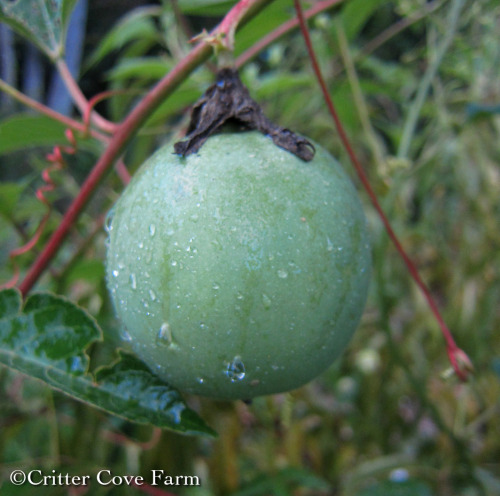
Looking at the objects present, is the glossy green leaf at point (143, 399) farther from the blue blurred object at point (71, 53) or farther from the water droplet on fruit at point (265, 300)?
the blue blurred object at point (71, 53)

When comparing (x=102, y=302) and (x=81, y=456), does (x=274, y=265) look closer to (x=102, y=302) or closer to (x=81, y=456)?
(x=102, y=302)

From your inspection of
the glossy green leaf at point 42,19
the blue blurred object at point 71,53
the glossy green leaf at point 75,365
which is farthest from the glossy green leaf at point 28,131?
the blue blurred object at point 71,53

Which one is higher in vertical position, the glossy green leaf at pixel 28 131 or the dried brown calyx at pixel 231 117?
the glossy green leaf at pixel 28 131

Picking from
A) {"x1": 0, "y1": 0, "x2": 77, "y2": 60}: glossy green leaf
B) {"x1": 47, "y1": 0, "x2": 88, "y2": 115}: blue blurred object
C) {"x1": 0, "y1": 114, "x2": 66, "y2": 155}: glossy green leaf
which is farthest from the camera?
{"x1": 47, "y1": 0, "x2": 88, "y2": 115}: blue blurred object

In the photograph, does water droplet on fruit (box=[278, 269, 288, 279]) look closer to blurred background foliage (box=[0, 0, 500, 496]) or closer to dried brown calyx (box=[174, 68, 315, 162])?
dried brown calyx (box=[174, 68, 315, 162])

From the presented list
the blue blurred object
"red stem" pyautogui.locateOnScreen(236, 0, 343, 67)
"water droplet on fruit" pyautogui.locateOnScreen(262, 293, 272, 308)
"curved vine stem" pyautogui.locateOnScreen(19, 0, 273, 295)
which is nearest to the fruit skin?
"water droplet on fruit" pyautogui.locateOnScreen(262, 293, 272, 308)

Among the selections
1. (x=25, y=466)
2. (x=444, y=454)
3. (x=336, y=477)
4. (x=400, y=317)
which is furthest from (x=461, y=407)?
(x=25, y=466)

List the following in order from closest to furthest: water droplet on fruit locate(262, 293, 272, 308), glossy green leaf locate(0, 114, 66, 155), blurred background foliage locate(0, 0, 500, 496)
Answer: water droplet on fruit locate(262, 293, 272, 308) → glossy green leaf locate(0, 114, 66, 155) → blurred background foliage locate(0, 0, 500, 496)

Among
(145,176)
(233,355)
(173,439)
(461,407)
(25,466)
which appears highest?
(145,176)
